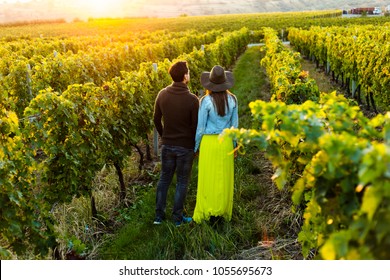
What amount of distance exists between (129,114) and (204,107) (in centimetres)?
209

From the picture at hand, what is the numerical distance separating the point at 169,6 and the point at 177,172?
184141mm

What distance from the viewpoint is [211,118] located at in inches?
194

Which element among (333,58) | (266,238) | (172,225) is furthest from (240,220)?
(333,58)

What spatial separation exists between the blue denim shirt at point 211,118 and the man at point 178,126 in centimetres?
15

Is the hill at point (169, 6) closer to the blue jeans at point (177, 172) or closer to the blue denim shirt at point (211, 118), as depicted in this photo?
the blue jeans at point (177, 172)

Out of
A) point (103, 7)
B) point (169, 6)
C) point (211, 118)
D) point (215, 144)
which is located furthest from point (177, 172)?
point (103, 7)

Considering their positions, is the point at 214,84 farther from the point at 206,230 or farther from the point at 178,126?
the point at 206,230

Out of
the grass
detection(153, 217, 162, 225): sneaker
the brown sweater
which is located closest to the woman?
the brown sweater

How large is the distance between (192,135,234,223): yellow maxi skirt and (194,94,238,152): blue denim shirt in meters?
0.08

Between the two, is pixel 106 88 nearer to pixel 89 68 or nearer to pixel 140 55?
pixel 89 68

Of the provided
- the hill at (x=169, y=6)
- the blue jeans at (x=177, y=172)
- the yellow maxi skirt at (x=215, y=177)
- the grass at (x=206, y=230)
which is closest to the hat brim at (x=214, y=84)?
the yellow maxi skirt at (x=215, y=177)

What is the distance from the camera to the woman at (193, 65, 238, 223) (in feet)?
16.0

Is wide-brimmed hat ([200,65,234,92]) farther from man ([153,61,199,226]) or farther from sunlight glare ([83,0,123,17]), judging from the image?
sunlight glare ([83,0,123,17])

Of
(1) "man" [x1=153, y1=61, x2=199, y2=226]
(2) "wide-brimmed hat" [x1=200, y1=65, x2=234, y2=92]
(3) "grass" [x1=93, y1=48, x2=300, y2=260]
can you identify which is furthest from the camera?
(1) "man" [x1=153, y1=61, x2=199, y2=226]
